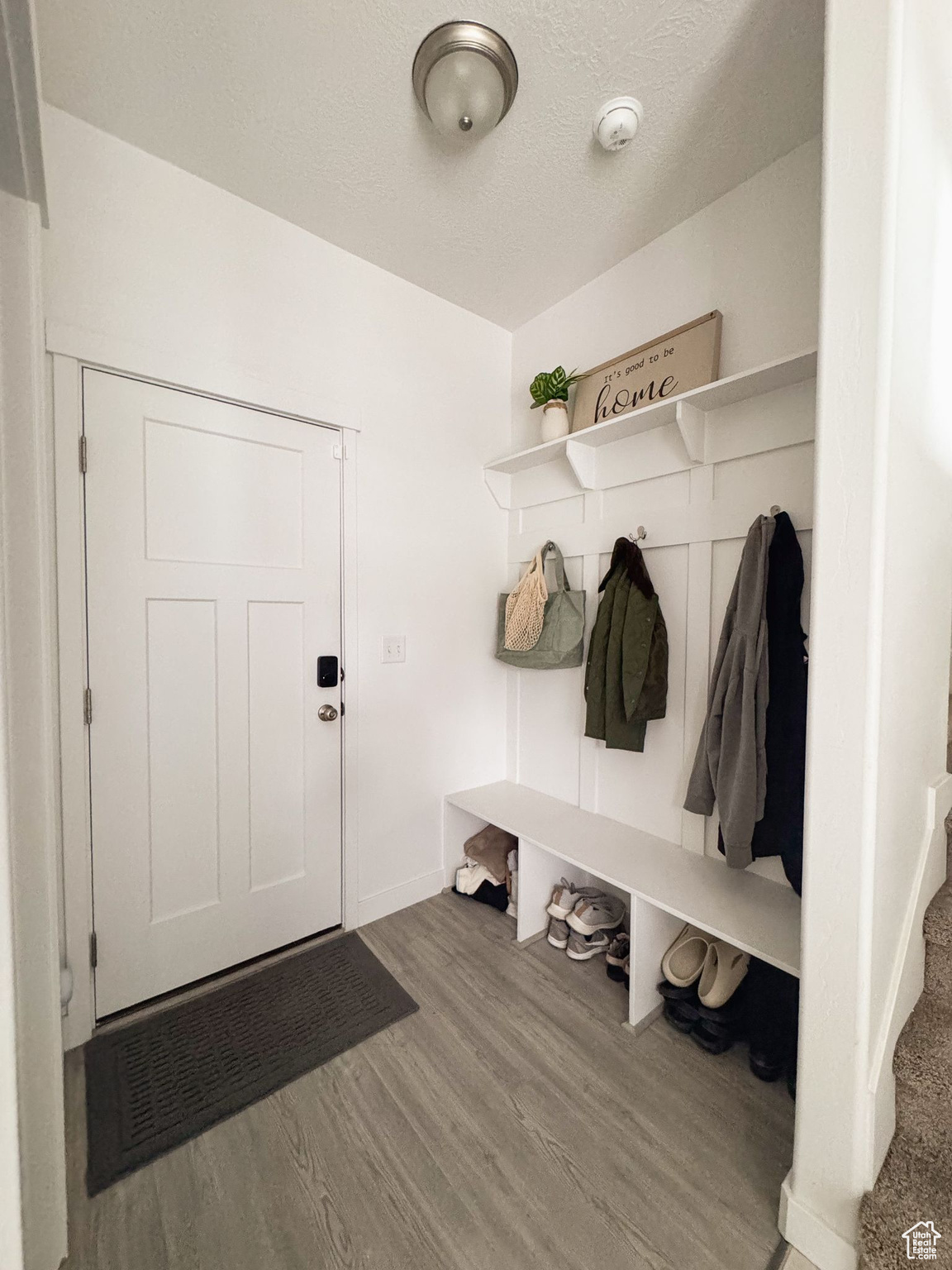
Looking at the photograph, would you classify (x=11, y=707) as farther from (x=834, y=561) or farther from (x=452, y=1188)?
(x=834, y=561)

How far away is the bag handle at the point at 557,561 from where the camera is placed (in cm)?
227

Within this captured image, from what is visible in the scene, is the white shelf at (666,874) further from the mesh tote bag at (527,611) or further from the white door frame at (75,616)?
the white door frame at (75,616)

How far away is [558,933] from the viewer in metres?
2.03

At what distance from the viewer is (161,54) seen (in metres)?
1.34

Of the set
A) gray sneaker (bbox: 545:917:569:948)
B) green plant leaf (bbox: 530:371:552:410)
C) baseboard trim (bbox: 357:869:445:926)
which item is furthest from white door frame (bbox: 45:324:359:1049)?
gray sneaker (bbox: 545:917:569:948)

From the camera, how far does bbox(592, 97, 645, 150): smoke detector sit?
1444 millimetres

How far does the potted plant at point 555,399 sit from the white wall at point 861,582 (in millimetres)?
1184

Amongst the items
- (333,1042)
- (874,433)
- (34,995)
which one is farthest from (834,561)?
(333,1042)

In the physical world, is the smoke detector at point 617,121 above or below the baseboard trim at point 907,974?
above

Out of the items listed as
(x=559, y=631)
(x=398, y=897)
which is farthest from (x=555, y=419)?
(x=398, y=897)

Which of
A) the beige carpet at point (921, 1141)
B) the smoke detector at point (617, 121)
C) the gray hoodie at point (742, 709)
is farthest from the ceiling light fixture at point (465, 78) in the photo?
the beige carpet at point (921, 1141)

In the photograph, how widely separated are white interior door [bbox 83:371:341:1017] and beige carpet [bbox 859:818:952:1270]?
5.64ft

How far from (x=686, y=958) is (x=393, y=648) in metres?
1.51

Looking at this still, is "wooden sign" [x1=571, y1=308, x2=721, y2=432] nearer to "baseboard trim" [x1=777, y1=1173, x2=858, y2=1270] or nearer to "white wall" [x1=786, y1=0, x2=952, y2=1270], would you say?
"white wall" [x1=786, y1=0, x2=952, y2=1270]
